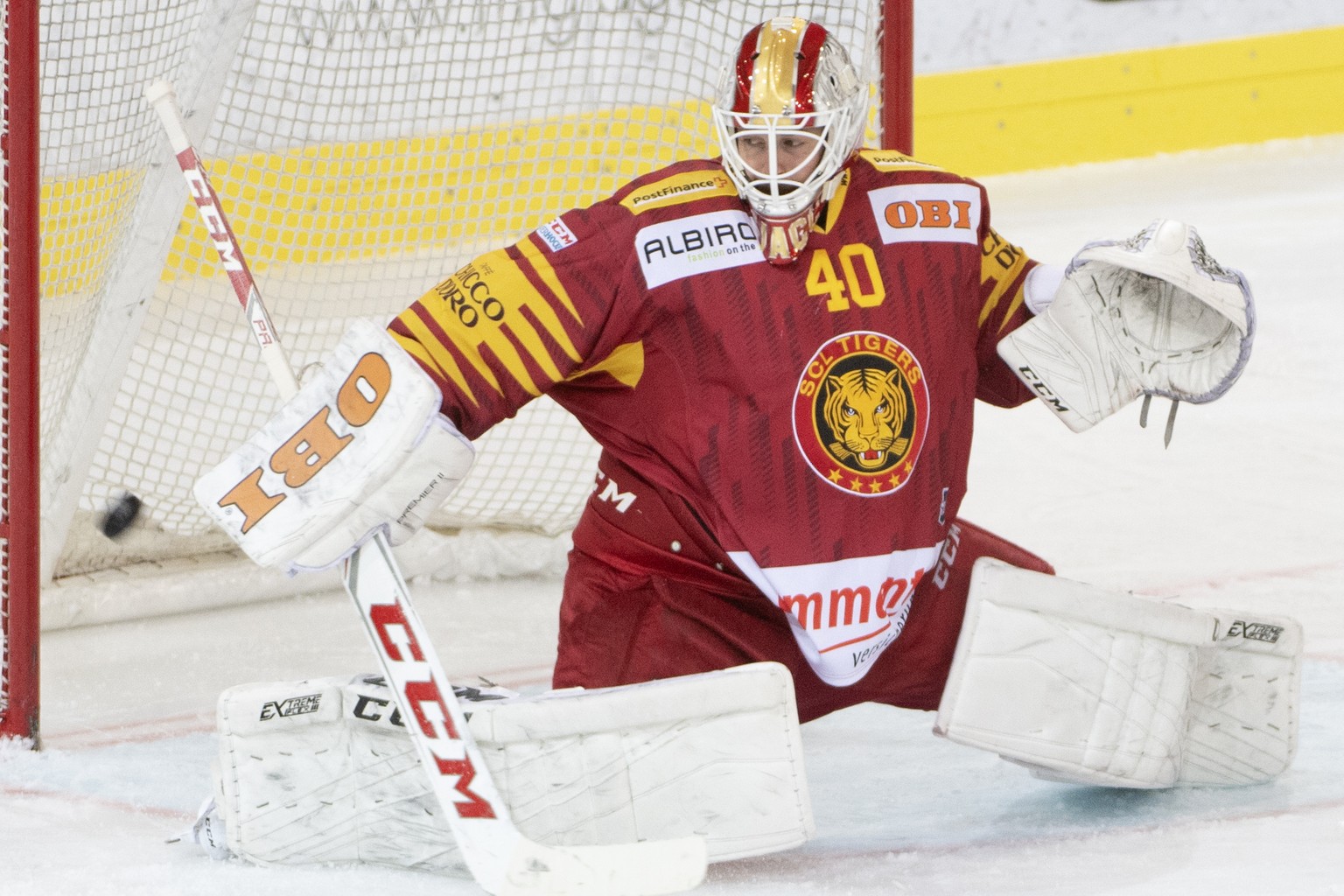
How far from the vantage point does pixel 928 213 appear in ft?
7.53

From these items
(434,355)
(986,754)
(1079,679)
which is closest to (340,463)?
(434,355)

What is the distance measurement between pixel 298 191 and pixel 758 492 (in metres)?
1.78

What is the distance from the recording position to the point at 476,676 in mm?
3092

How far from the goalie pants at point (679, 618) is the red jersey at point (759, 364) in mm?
52

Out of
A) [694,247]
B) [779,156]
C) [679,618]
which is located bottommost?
[679,618]

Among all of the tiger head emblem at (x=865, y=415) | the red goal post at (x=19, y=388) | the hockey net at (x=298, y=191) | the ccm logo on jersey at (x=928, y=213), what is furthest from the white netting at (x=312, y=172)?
the tiger head emblem at (x=865, y=415)

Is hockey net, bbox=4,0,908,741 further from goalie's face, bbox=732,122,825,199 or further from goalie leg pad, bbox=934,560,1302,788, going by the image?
goalie leg pad, bbox=934,560,1302,788

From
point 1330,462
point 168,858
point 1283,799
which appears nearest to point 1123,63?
point 1330,462

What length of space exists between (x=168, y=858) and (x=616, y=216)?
2.96ft

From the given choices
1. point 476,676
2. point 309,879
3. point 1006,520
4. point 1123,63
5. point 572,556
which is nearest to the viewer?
point 309,879

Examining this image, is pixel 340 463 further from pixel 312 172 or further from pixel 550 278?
pixel 312 172

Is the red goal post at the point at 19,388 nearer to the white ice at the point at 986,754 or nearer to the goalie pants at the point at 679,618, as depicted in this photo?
the white ice at the point at 986,754

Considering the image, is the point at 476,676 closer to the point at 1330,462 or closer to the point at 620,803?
the point at 620,803

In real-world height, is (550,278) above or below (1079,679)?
above
